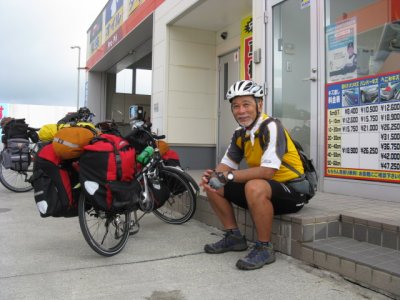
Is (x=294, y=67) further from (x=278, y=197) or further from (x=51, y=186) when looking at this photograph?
(x=51, y=186)

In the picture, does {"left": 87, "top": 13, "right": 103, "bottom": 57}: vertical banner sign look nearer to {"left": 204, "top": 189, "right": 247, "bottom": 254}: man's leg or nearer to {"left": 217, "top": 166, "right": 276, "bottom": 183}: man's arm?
{"left": 204, "top": 189, "right": 247, "bottom": 254}: man's leg

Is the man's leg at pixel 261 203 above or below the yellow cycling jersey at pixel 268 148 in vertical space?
below

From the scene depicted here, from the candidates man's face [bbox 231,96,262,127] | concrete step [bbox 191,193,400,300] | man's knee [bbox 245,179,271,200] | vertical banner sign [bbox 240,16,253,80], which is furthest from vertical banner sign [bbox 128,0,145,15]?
man's knee [bbox 245,179,271,200]

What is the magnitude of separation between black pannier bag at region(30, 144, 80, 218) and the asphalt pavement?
441 mm

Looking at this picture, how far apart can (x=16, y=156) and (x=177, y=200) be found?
3413 mm

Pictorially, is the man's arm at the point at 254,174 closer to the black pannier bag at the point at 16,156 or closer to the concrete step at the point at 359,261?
the concrete step at the point at 359,261

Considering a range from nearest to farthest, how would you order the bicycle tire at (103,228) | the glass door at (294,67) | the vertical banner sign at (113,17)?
the bicycle tire at (103,228), the glass door at (294,67), the vertical banner sign at (113,17)

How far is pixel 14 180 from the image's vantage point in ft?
22.9

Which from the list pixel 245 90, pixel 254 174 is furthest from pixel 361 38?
pixel 254 174

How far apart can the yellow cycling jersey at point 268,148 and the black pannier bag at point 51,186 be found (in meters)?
1.36

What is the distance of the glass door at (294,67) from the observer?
4.64 meters

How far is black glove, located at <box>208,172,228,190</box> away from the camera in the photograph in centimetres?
299

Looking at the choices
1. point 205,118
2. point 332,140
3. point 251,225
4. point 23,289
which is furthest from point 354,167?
point 205,118

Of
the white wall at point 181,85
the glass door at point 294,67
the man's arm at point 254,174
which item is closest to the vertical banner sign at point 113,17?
the white wall at point 181,85
